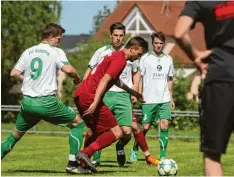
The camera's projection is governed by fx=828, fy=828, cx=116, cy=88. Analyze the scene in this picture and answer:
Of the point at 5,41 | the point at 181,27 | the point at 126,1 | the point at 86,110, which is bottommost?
the point at 86,110

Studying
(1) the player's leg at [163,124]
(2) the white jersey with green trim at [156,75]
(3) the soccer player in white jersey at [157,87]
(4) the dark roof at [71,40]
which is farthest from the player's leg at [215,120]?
(4) the dark roof at [71,40]

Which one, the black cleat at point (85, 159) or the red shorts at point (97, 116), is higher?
the red shorts at point (97, 116)

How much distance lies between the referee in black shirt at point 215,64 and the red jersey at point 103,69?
424cm

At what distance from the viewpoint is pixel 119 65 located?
11266mm

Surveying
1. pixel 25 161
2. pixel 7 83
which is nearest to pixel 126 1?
pixel 7 83

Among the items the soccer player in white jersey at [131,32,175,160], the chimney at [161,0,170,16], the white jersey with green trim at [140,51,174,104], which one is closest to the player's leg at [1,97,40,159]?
the soccer player in white jersey at [131,32,175,160]

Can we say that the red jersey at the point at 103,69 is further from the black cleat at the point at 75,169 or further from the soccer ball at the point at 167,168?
the soccer ball at the point at 167,168

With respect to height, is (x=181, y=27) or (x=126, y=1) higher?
(x=126, y=1)

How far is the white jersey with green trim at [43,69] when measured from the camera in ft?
38.6

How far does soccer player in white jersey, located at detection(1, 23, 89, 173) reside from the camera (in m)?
11.8

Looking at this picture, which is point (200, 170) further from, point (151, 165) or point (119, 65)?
point (119, 65)

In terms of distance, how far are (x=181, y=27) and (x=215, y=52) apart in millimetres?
361

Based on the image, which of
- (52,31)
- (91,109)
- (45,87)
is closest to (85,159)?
(91,109)

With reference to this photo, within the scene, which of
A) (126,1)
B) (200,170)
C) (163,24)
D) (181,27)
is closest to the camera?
(181,27)
